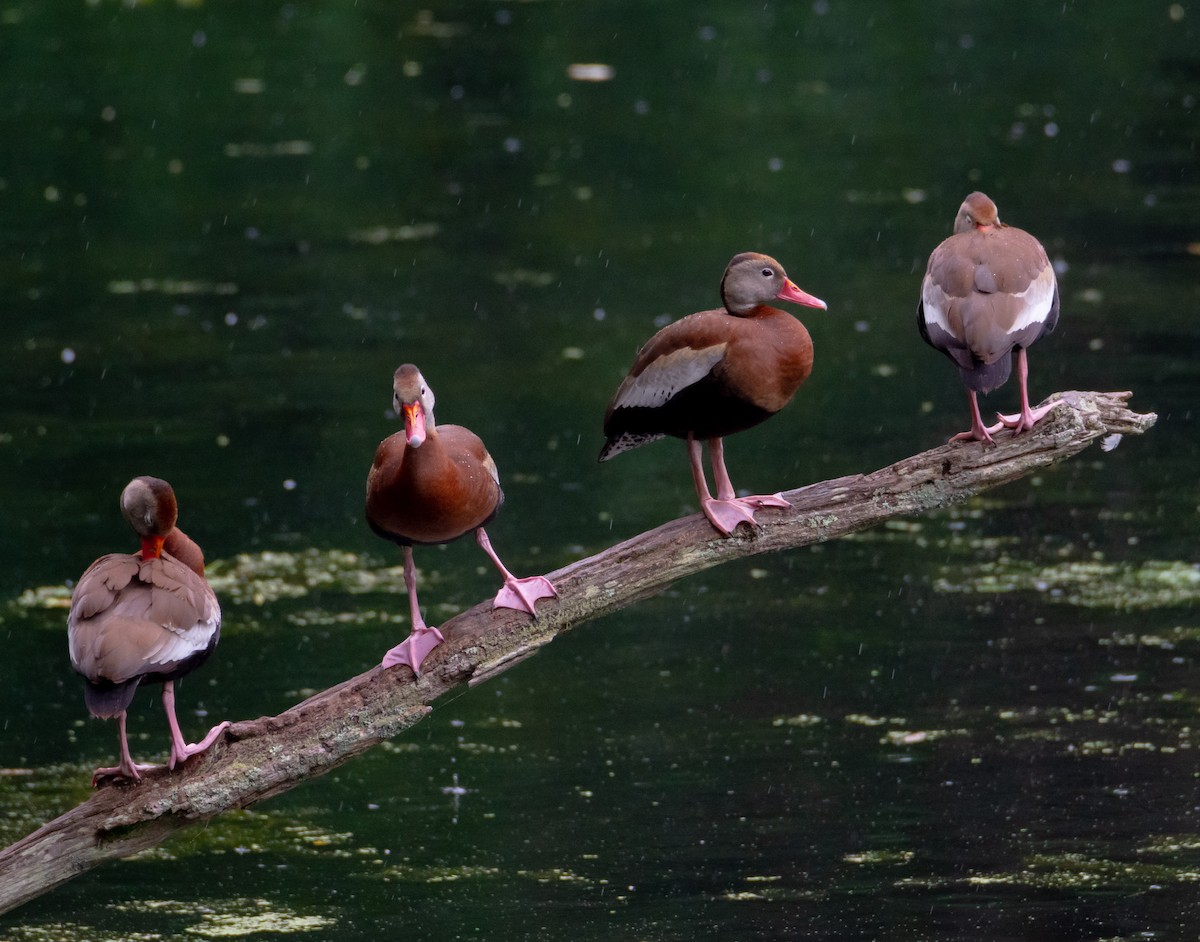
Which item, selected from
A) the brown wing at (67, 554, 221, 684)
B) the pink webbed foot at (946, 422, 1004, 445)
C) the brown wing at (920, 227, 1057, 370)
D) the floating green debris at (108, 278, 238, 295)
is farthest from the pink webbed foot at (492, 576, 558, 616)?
the floating green debris at (108, 278, 238, 295)

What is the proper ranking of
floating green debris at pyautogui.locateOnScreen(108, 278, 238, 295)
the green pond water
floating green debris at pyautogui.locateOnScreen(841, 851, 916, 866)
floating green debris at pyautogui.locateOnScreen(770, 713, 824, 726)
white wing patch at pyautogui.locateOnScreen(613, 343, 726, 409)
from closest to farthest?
white wing patch at pyautogui.locateOnScreen(613, 343, 726, 409)
floating green debris at pyautogui.locateOnScreen(841, 851, 916, 866)
the green pond water
floating green debris at pyautogui.locateOnScreen(770, 713, 824, 726)
floating green debris at pyautogui.locateOnScreen(108, 278, 238, 295)

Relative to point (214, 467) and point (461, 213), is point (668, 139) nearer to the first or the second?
point (461, 213)

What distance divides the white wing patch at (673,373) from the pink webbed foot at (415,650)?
96 cm

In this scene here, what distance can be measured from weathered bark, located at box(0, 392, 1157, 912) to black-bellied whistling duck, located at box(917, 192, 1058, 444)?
0.12 meters

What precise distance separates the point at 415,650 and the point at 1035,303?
85.9 inches

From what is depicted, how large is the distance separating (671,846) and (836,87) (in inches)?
585

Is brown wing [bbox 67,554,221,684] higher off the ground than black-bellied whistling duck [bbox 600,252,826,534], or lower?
lower

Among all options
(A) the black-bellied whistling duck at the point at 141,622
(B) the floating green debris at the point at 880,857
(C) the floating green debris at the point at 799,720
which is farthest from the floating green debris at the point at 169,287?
(A) the black-bellied whistling duck at the point at 141,622

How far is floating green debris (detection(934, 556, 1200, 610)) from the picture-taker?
9.73 m

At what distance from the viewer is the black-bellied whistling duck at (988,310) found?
20.7 feet

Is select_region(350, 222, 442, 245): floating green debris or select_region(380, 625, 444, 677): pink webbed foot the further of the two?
select_region(350, 222, 442, 245): floating green debris

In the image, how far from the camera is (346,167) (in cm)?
1927

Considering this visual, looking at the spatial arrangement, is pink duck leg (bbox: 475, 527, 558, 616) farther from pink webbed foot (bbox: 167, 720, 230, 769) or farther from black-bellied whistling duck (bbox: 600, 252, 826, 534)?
pink webbed foot (bbox: 167, 720, 230, 769)

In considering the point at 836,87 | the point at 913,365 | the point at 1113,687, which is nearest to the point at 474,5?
the point at 836,87
